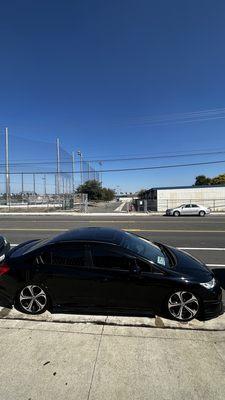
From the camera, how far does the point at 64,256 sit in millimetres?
5301

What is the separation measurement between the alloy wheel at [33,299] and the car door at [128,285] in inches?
38.2

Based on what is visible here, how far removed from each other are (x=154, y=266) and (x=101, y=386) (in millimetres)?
2124

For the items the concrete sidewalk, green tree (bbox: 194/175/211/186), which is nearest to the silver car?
the concrete sidewalk

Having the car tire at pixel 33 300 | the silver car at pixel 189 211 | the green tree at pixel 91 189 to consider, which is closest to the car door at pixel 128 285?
the car tire at pixel 33 300

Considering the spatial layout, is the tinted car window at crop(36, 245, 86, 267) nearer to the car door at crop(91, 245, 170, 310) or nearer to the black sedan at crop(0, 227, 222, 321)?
the black sedan at crop(0, 227, 222, 321)

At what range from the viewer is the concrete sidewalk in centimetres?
320

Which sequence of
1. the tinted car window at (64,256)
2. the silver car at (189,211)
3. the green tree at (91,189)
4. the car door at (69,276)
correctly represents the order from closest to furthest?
1. the car door at (69,276)
2. the tinted car window at (64,256)
3. the silver car at (189,211)
4. the green tree at (91,189)

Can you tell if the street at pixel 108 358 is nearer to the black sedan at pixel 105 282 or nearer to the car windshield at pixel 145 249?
the black sedan at pixel 105 282

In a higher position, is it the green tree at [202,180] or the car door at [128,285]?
the green tree at [202,180]

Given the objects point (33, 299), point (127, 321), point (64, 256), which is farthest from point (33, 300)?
point (127, 321)

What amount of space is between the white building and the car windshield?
138ft

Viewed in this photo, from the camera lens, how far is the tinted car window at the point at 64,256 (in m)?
5.23

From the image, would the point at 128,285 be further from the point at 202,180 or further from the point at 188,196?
the point at 202,180

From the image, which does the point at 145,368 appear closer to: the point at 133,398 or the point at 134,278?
the point at 133,398
